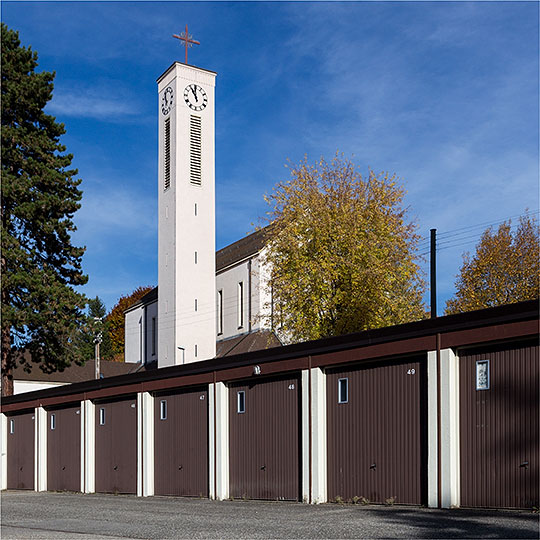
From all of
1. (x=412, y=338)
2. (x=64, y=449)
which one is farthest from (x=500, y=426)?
(x=64, y=449)

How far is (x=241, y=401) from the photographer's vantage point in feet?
73.4

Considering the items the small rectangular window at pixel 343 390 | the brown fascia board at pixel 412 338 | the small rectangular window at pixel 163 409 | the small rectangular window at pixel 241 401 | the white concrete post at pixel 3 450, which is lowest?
the white concrete post at pixel 3 450

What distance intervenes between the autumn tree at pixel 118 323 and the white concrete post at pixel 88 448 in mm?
68625

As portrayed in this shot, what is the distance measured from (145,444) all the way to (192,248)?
2814cm

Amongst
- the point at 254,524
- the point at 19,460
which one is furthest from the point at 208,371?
the point at 19,460

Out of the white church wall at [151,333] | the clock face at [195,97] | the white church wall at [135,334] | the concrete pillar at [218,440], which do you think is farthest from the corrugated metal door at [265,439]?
the white church wall at [135,334]

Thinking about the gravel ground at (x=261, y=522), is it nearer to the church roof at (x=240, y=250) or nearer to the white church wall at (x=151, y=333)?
the church roof at (x=240, y=250)

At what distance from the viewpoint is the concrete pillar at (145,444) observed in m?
25.7

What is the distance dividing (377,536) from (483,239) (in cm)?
3997

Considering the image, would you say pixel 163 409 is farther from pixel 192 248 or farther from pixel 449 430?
pixel 192 248

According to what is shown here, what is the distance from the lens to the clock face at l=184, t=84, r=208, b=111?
5366 centimetres

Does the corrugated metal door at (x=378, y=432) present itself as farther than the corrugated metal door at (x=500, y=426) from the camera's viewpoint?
Yes

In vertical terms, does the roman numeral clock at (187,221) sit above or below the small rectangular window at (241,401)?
above

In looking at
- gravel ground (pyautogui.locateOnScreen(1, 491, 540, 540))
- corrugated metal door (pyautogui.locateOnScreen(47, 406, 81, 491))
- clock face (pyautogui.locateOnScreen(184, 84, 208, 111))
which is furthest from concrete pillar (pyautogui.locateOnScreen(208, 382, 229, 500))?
clock face (pyautogui.locateOnScreen(184, 84, 208, 111))
